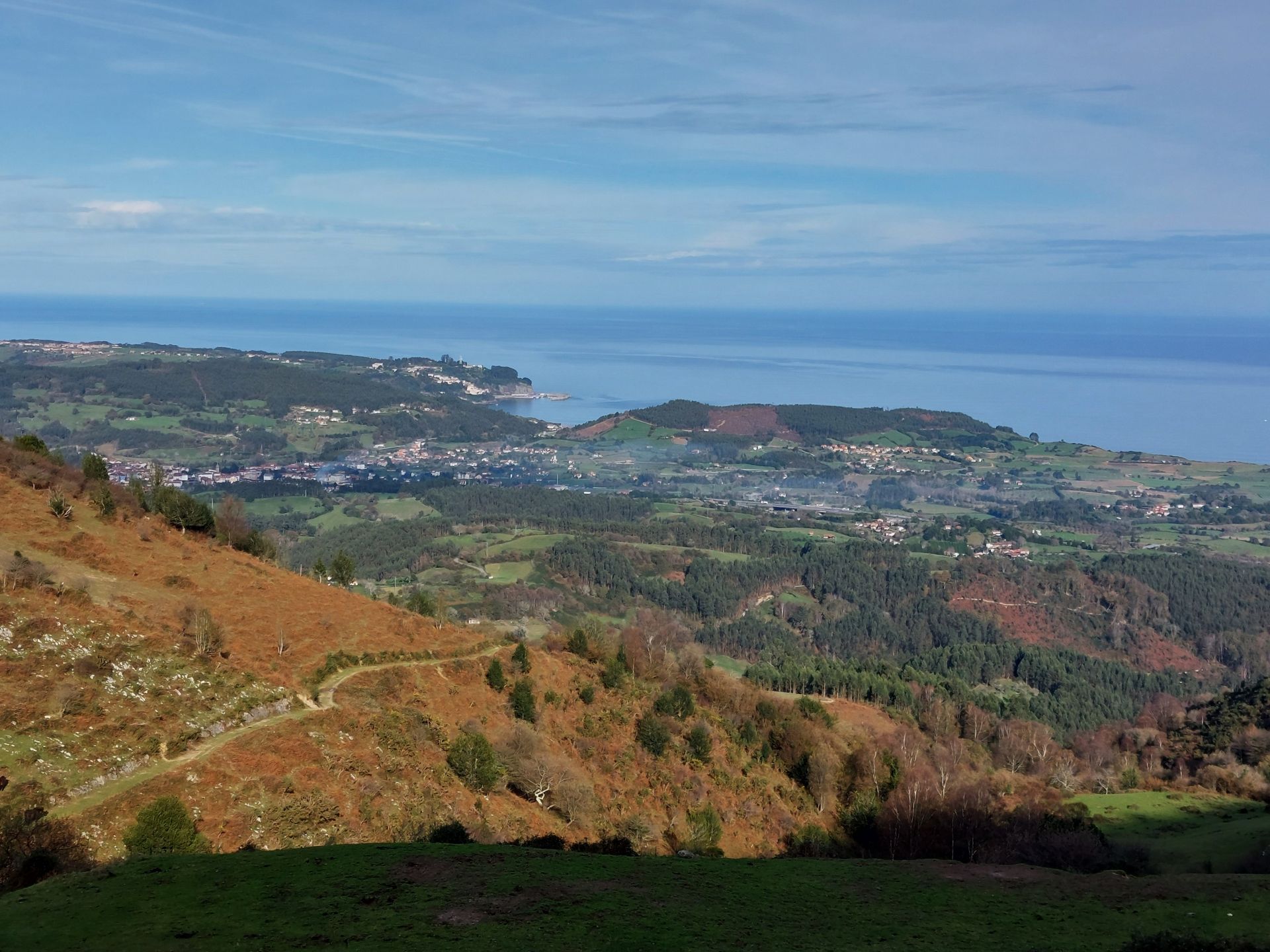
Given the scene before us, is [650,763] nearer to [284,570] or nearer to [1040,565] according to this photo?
[284,570]

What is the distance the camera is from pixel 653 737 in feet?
120

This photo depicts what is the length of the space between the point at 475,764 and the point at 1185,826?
29.2 metres

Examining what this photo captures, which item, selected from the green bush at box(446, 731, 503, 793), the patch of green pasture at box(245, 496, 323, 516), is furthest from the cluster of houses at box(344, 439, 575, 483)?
the green bush at box(446, 731, 503, 793)

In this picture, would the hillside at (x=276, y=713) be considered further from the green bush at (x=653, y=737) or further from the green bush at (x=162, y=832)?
the green bush at (x=162, y=832)

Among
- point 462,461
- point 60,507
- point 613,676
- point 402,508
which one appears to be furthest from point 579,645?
point 462,461

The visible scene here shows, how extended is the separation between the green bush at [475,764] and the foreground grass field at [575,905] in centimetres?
669

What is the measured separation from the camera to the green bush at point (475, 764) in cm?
2780

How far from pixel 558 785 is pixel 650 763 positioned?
7048 mm

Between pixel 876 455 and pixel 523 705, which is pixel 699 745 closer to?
pixel 523 705

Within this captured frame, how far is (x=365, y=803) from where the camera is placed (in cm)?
2386

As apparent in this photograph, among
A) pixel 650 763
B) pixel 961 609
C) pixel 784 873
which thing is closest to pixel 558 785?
pixel 650 763

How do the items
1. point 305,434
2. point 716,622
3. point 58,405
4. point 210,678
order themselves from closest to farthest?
point 210,678 < point 716,622 < point 58,405 < point 305,434

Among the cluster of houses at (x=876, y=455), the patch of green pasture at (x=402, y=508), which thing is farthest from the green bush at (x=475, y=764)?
the cluster of houses at (x=876, y=455)

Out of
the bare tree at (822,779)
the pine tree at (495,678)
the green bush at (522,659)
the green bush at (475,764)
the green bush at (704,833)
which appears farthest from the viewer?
the bare tree at (822,779)
